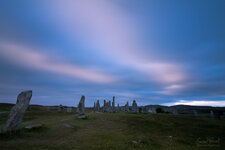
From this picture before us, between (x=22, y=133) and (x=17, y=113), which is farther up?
(x=17, y=113)

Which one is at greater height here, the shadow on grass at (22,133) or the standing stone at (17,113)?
the standing stone at (17,113)

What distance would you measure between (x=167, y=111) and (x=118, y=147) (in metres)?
53.1

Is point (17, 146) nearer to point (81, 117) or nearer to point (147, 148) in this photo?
point (147, 148)

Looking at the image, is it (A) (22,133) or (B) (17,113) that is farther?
(B) (17,113)

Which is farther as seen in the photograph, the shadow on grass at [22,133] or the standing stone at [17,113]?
the standing stone at [17,113]

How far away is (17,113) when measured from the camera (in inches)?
532

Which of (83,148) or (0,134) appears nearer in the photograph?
(83,148)

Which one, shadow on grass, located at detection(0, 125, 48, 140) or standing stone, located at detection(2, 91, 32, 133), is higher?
standing stone, located at detection(2, 91, 32, 133)

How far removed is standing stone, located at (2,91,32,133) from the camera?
12.3 m

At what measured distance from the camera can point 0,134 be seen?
11445 mm

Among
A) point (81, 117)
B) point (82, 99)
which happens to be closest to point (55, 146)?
point (81, 117)

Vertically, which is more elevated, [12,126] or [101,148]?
[12,126]

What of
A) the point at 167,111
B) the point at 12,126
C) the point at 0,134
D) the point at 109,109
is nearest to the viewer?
the point at 0,134

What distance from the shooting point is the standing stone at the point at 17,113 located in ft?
40.5
